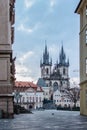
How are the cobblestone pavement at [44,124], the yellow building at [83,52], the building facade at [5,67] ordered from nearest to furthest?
the cobblestone pavement at [44,124] → the building facade at [5,67] → the yellow building at [83,52]

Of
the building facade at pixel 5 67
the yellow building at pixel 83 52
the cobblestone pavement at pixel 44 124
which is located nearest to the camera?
the cobblestone pavement at pixel 44 124

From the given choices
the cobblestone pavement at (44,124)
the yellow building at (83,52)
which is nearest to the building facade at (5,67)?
the cobblestone pavement at (44,124)

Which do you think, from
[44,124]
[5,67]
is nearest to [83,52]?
[5,67]

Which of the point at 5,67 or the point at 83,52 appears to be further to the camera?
the point at 83,52

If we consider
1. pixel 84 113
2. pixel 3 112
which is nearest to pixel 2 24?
pixel 3 112

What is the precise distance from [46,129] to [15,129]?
5.27 ft

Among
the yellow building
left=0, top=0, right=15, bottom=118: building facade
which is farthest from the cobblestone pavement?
the yellow building

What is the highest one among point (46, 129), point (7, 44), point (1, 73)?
point (7, 44)

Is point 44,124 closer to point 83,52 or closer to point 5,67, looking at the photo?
point 5,67

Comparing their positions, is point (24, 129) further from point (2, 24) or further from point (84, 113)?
point (84, 113)

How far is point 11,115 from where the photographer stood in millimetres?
37469

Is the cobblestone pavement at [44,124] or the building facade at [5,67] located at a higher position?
the building facade at [5,67]

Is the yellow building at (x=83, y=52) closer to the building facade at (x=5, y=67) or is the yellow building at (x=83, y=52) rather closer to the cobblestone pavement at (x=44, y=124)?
the building facade at (x=5, y=67)

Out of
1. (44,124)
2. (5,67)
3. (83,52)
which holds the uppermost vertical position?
Result: (83,52)
